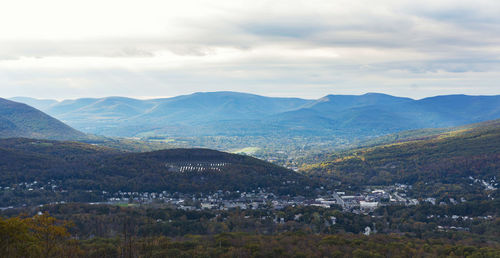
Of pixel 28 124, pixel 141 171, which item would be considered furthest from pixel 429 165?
pixel 28 124

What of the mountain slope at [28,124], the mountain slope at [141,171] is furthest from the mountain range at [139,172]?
the mountain slope at [28,124]

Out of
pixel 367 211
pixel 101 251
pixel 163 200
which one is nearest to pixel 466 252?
pixel 367 211

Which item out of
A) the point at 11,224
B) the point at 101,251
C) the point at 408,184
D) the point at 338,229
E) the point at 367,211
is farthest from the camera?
the point at 408,184

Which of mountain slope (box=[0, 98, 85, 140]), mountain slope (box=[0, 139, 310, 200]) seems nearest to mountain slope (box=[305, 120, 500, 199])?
mountain slope (box=[0, 139, 310, 200])

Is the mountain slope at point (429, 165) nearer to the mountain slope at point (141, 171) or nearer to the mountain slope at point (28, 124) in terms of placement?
the mountain slope at point (141, 171)

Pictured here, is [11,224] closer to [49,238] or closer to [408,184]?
[49,238]

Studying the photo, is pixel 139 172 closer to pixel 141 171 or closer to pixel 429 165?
pixel 141 171

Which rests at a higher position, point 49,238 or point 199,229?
point 49,238
